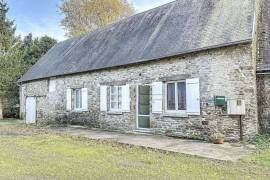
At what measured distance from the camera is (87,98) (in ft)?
60.6

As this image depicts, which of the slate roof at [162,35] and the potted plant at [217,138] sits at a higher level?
the slate roof at [162,35]

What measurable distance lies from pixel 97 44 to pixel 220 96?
34.2 ft

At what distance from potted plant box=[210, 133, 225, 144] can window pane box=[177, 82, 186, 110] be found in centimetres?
187

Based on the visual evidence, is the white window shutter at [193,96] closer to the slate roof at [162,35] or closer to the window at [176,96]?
the window at [176,96]

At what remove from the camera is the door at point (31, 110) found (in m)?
24.0

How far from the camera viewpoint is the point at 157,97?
14492mm

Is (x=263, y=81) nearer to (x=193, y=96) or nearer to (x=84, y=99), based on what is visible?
(x=193, y=96)

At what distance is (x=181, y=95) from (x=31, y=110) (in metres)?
13.8

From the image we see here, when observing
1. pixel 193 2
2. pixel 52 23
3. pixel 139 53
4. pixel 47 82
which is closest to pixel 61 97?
pixel 47 82

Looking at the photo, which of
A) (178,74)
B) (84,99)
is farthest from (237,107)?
(84,99)

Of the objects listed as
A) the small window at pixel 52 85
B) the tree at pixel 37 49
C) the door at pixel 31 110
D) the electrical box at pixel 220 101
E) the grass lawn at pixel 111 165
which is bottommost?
the grass lawn at pixel 111 165

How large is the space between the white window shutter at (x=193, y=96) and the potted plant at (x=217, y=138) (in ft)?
3.58

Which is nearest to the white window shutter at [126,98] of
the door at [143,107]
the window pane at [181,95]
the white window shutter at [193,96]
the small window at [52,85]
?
the door at [143,107]

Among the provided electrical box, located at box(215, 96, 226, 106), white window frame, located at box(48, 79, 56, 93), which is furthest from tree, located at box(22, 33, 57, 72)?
electrical box, located at box(215, 96, 226, 106)
